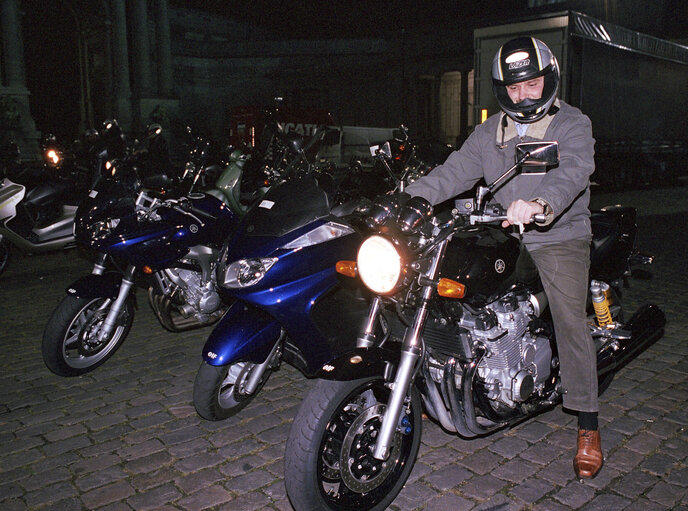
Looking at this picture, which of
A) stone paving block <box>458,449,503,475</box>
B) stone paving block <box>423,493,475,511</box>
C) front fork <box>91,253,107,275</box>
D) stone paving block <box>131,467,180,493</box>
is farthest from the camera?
front fork <box>91,253,107,275</box>

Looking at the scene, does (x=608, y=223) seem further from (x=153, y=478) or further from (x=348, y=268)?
(x=153, y=478)

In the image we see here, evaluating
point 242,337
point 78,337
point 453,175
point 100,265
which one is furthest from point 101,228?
point 453,175

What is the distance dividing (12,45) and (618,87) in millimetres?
24061

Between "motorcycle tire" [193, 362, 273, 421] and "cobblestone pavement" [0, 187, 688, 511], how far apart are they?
119 mm

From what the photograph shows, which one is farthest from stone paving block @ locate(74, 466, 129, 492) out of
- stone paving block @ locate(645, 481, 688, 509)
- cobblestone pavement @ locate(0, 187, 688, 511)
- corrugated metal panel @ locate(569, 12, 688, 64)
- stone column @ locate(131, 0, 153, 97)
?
stone column @ locate(131, 0, 153, 97)

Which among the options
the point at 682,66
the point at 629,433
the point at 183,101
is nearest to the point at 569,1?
the point at 682,66

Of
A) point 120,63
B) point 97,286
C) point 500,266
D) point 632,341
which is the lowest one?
point 632,341

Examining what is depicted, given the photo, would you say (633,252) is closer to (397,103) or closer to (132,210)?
(132,210)

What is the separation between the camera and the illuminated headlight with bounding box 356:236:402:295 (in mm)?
2438

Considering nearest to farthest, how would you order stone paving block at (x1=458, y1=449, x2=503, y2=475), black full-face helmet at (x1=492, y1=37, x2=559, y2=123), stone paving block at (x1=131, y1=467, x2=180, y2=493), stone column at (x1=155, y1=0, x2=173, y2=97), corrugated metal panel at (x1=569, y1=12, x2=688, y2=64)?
black full-face helmet at (x1=492, y1=37, x2=559, y2=123)
stone paving block at (x1=131, y1=467, x2=180, y2=493)
stone paving block at (x1=458, y1=449, x2=503, y2=475)
corrugated metal panel at (x1=569, y1=12, x2=688, y2=64)
stone column at (x1=155, y1=0, x2=173, y2=97)

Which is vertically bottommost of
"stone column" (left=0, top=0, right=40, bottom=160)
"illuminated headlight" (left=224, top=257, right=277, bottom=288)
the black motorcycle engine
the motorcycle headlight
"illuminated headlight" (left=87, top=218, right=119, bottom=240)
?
the black motorcycle engine

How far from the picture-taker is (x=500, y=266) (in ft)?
9.46

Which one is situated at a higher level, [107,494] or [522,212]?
[522,212]

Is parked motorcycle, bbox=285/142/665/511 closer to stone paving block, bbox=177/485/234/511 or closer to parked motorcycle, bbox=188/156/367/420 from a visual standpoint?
parked motorcycle, bbox=188/156/367/420
